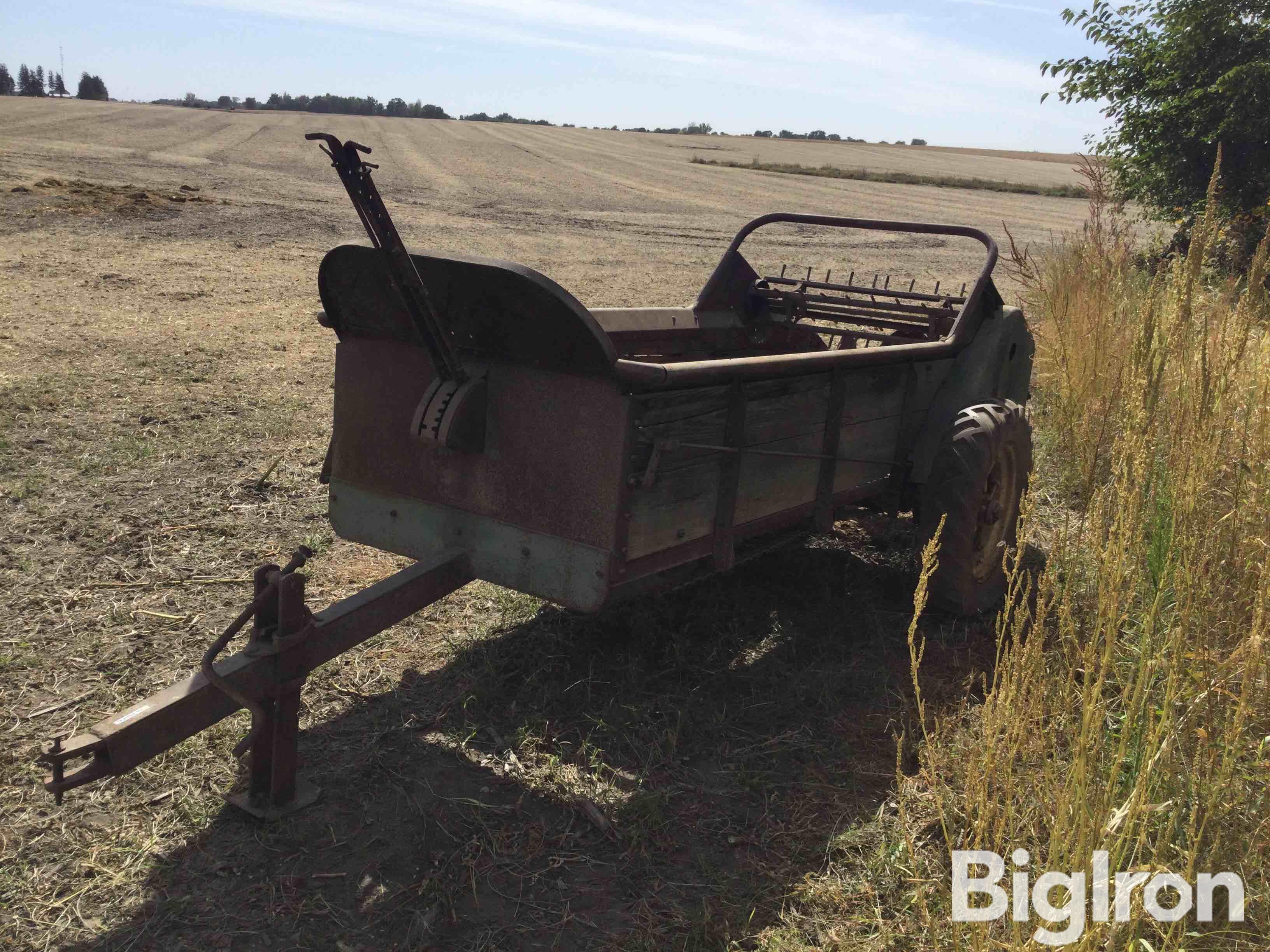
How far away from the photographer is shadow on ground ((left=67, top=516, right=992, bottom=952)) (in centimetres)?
245

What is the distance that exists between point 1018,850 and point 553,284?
66.7 inches

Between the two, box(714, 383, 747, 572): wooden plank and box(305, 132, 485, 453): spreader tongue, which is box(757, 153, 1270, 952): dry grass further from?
box(305, 132, 485, 453): spreader tongue

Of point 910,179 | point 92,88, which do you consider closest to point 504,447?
point 910,179

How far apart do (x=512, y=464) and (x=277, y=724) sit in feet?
2.99

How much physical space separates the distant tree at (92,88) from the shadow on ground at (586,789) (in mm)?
92385

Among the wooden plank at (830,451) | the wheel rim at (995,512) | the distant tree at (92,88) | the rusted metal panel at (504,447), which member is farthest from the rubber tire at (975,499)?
the distant tree at (92,88)

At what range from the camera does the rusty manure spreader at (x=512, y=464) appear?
257cm

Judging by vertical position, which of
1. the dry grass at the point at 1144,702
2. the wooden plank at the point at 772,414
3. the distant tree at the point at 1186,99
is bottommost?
the dry grass at the point at 1144,702

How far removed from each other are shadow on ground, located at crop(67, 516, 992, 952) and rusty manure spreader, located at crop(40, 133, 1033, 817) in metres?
0.28

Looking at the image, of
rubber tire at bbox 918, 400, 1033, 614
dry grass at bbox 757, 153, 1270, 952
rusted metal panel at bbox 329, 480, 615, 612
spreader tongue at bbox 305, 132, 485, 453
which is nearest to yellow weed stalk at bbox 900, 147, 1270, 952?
dry grass at bbox 757, 153, 1270, 952

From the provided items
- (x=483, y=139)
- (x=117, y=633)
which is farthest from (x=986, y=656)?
(x=483, y=139)

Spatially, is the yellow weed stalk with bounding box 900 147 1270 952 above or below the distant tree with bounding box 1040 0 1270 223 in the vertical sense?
below

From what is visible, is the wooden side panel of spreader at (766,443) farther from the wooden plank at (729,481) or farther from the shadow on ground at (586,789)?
the shadow on ground at (586,789)

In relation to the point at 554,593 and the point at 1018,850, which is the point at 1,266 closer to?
the point at 554,593
